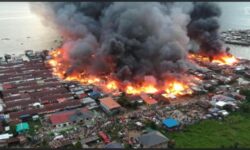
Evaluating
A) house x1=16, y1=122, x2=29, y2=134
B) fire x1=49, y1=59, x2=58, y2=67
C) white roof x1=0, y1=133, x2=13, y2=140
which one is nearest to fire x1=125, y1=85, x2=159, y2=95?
house x1=16, y1=122, x2=29, y2=134

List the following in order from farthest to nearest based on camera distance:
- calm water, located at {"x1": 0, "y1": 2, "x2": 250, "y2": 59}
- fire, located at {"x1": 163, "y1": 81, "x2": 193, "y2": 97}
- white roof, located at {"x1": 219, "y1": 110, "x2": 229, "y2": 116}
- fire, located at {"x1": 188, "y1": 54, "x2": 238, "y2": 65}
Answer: calm water, located at {"x1": 0, "y1": 2, "x2": 250, "y2": 59} < fire, located at {"x1": 188, "y1": 54, "x2": 238, "y2": 65} < fire, located at {"x1": 163, "y1": 81, "x2": 193, "y2": 97} < white roof, located at {"x1": 219, "y1": 110, "x2": 229, "y2": 116}

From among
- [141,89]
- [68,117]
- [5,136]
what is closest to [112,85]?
[141,89]

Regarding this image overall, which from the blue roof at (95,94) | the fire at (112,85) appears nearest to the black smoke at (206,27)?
the fire at (112,85)

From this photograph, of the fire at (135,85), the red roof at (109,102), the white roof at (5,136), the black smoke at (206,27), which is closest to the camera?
the white roof at (5,136)

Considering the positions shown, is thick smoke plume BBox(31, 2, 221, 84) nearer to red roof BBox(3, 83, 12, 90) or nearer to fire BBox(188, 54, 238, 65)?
fire BBox(188, 54, 238, 65)

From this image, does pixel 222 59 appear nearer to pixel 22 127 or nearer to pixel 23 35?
pixel 22 127

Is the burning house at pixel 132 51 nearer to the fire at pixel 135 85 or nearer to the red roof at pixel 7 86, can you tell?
the fire at pixel 135 85
